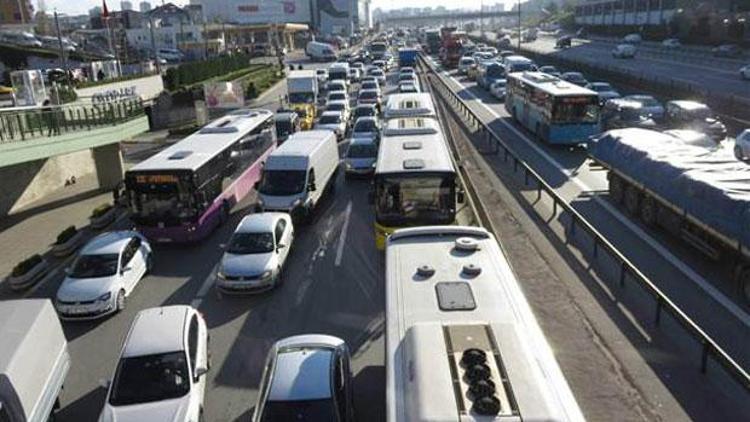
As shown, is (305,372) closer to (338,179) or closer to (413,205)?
(413,205)

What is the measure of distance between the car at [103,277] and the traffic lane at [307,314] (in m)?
2.21

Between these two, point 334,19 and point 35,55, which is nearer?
point 35,55

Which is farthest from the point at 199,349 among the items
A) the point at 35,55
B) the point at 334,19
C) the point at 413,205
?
the point at 334,19

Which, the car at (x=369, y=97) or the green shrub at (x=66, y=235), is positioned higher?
the car at (x=369, y=97)

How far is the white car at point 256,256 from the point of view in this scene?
16438mm

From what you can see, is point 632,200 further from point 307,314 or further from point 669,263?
point 307,314

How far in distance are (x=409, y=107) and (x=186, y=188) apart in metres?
13.5

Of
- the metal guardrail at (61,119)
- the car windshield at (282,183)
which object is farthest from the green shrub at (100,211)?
the car windshield at (282,183)

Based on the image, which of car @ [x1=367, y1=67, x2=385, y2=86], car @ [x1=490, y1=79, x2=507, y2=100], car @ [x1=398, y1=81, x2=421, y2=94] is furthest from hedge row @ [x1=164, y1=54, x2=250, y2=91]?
car @ [x1=490, y1=79, x2=507, y2=100]

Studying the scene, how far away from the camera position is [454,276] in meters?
10.6

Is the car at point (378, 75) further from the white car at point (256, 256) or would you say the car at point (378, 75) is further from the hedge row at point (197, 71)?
the white car at point (256, 256)

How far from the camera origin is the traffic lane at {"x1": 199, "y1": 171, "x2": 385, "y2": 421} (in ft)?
40.7

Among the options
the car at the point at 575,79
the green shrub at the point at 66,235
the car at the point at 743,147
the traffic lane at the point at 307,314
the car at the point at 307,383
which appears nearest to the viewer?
the car at the point at 307,383

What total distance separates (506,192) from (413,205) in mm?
9498
